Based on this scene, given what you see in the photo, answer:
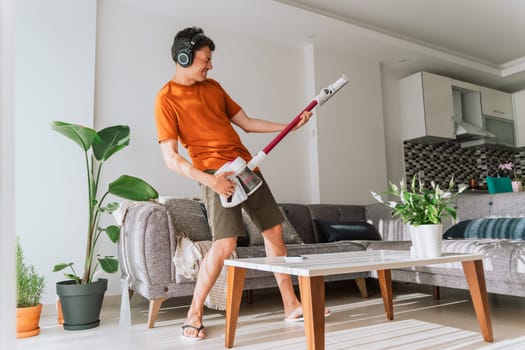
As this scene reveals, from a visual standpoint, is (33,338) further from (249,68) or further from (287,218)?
(249,68)

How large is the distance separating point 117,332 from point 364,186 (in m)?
3.05

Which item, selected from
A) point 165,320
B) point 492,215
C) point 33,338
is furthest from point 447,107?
point 33,338

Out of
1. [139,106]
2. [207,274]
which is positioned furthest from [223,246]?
[139,106]

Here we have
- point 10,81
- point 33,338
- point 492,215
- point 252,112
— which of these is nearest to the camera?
point 10,81

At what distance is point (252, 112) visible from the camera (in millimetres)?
3998

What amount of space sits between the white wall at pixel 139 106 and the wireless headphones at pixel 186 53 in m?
1.41

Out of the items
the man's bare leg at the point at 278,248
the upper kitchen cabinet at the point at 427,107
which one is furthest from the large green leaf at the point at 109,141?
the upper kitchen cabinet at the point at 427,107

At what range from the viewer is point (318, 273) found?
1293 millimetres

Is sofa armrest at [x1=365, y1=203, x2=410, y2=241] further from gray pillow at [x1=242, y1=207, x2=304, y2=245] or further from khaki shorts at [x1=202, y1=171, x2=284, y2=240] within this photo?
khaki shorts at [x1=202, y1=171, x2=284, y2=240]

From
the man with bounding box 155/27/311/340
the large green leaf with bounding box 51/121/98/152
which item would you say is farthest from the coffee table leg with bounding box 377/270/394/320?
the large green leaf with bounding box 51/121/98/152

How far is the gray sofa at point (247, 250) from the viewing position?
208 cm

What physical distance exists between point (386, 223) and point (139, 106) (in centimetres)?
231

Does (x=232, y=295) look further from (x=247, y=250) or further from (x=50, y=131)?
(x=50, y=131)

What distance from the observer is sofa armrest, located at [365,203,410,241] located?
11.5 feet
